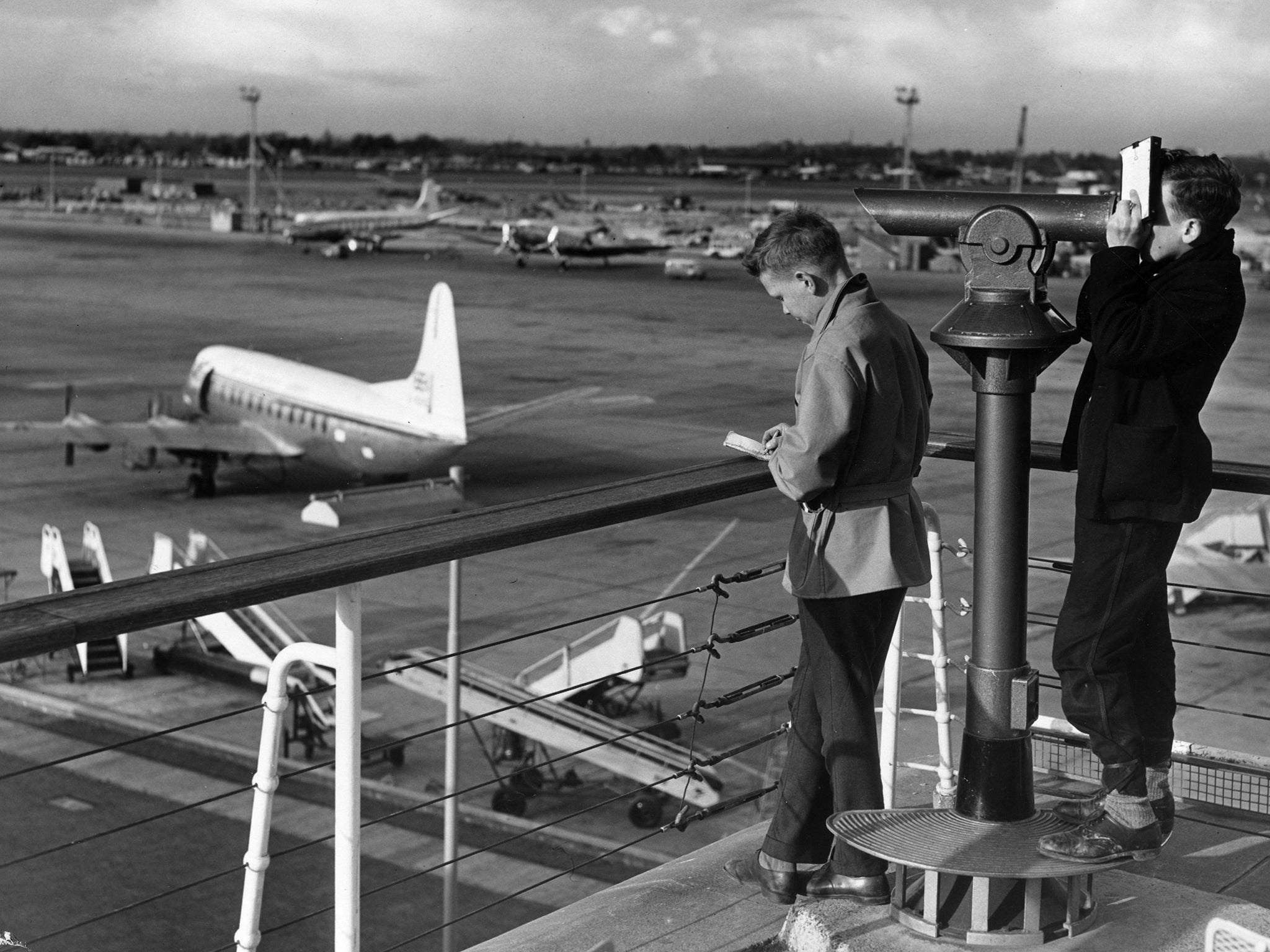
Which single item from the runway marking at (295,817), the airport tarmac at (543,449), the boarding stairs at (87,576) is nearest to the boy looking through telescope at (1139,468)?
the airport tarmac at (543,449)

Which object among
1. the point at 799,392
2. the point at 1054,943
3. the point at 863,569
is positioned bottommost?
the point at 1054,943

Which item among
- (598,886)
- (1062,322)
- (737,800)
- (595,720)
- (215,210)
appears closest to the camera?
(1062,322)

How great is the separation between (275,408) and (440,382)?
3.86 meters

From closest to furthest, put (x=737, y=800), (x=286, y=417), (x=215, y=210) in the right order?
(x=737, y=800) < (x=286, y=417) < (x=215, y=210)

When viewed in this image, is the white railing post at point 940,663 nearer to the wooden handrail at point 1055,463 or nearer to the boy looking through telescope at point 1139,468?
the wooden handrail at point 1055,463

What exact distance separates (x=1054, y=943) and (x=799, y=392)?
5.44 ft

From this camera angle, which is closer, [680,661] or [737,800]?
[737,800]

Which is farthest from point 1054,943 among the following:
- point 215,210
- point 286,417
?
point 215,210

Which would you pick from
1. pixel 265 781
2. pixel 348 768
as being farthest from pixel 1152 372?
pixel 265 781

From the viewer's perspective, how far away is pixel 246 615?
18.8 m

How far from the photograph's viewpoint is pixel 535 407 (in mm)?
29484

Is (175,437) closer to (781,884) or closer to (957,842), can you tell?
(781,884)

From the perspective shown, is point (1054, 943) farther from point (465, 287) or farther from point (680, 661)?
point (465, 287)

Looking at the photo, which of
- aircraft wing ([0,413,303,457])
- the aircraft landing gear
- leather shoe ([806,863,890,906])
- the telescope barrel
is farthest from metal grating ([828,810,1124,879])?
the aircraft landing gear
